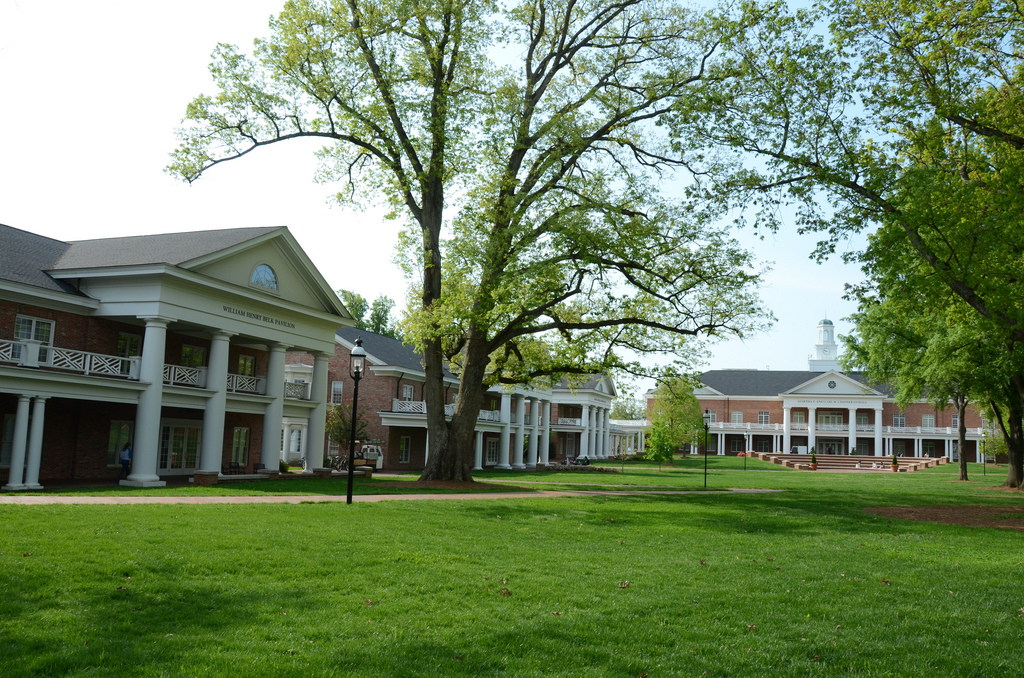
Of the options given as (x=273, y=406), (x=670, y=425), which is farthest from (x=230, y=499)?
(x=670, y=425)

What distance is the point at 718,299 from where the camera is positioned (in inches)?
976

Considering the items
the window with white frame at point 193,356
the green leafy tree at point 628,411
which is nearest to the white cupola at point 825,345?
the green leafy tree at point 628,411

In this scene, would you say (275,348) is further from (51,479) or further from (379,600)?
(379,600)

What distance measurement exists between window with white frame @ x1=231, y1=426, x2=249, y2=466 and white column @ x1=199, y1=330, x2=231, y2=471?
5.55 metres

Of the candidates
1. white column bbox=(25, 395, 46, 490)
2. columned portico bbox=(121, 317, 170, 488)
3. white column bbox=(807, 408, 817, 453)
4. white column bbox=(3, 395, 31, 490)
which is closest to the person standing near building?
columned portico bbox=(121, 317, 170, 488)

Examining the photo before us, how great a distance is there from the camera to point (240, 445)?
32.4 metres

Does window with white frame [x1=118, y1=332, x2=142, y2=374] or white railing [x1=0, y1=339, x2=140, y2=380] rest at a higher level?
window with white frame [x1=118, y1=332, x2=142, y2=374]

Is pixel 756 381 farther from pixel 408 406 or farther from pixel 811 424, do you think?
pixel 408 406

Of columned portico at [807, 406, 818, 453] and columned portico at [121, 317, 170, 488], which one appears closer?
columned portico at [121, 317, 170, 488]

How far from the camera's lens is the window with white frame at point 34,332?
2217cm

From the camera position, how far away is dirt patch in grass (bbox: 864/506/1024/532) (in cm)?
1805

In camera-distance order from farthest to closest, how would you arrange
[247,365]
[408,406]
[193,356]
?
[408,406]
[247,365]
[193,356]

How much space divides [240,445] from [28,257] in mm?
11398

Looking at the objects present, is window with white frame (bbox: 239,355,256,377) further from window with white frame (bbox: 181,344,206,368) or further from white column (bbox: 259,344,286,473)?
white column (bbox: 259,344,286,473)
